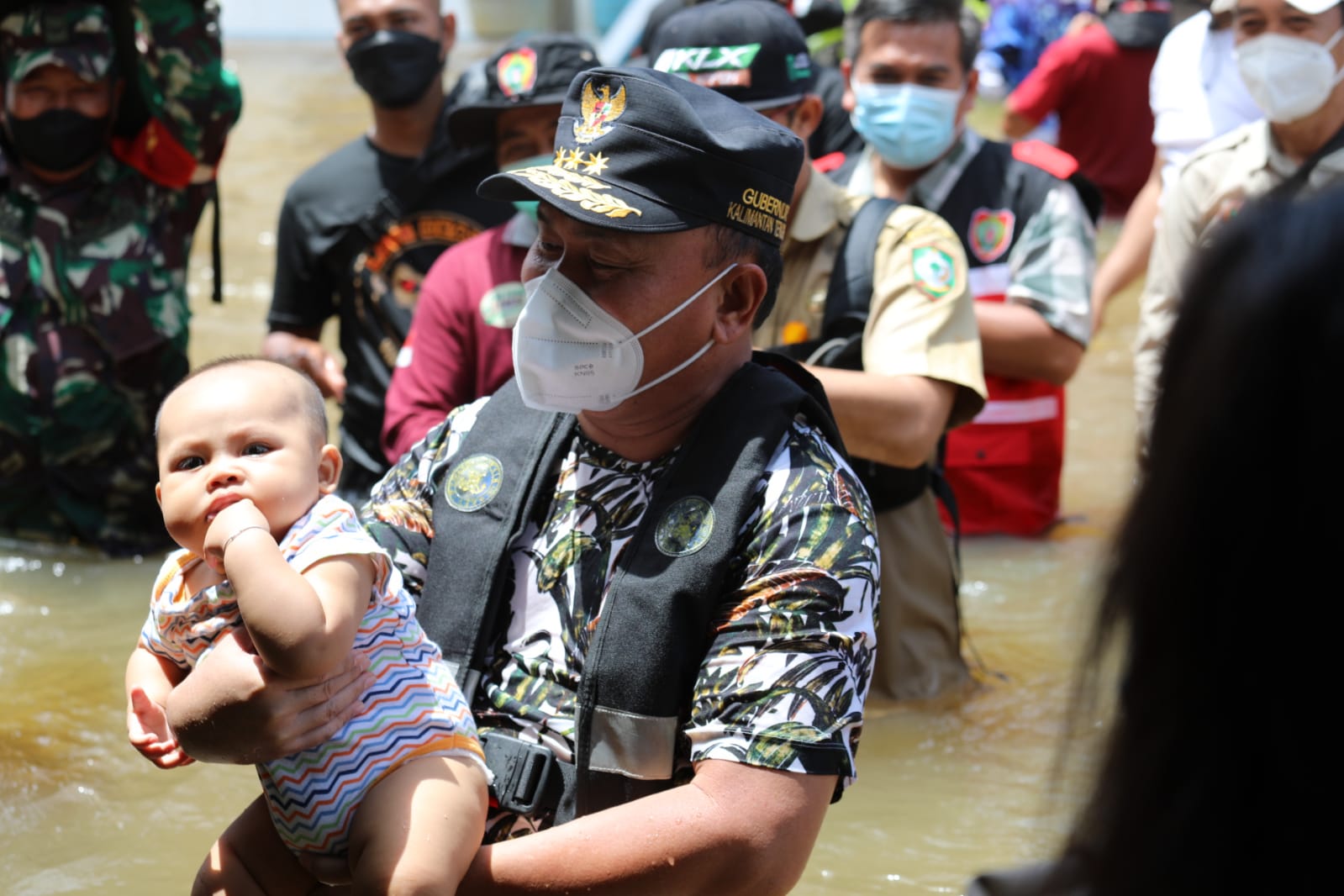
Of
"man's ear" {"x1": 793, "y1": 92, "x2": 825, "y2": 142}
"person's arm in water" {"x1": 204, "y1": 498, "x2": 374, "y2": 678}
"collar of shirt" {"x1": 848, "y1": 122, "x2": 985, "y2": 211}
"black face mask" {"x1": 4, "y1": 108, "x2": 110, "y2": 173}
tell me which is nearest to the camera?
"person's arm in water" {"x1": 204, "y1": 498, "x2": 374, "y2": 678}

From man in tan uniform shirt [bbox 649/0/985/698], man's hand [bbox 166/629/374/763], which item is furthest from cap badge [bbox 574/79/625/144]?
man in tan uniform shirt [bbox 649/0/985/698]

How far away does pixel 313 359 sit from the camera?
5.10m

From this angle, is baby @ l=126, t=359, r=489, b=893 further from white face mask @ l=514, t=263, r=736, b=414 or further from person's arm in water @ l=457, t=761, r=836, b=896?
white face mask @ l=514, t=263, r=736, b=414

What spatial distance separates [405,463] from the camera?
9.14 feet

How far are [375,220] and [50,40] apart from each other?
1.50 meters

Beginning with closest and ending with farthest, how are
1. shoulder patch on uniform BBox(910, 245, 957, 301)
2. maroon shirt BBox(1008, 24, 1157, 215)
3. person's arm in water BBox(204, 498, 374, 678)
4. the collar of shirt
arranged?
person's arm in water BBox(204, 498, 374, 678), shoulder patch on uniform BBox(910, 245, 957, 301), the collar of shirt, maroon shirt BBox(1008, 24, 1157, 215)

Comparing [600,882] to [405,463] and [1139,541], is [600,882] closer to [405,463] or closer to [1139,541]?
[405,463]

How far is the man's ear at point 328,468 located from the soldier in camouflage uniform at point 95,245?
3.46 meters

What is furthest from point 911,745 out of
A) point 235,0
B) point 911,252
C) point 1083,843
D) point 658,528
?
point 235,0

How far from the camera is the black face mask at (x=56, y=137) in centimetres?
556

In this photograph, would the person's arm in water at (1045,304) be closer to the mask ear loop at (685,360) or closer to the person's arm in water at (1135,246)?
the person's arm in water at (1135,246)

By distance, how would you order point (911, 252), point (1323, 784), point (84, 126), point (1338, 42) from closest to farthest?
point (1323, 784) → point (911, 252) → point (1338, 42) → point (84, 126)

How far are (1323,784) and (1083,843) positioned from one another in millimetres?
218

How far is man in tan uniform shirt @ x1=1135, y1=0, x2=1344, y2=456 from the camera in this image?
491 cm
